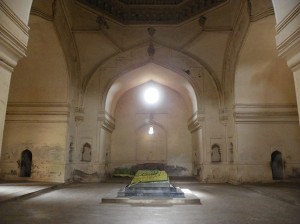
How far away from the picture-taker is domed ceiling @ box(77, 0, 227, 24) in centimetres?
1033

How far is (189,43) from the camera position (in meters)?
10.6

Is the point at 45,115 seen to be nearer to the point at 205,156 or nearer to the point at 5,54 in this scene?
the point at 205,156

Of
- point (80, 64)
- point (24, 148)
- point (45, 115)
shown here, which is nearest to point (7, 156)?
point (24, 148)

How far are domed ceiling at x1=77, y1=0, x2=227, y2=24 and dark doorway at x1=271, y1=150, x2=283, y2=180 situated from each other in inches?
223

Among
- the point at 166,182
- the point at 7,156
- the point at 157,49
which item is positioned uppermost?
the point at 157,49

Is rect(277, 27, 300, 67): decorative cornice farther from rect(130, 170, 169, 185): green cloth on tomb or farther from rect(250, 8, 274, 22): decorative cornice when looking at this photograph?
rect(250, 8, 274, 22): decorative cornice

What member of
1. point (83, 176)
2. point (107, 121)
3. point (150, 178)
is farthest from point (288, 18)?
point (83, 176)

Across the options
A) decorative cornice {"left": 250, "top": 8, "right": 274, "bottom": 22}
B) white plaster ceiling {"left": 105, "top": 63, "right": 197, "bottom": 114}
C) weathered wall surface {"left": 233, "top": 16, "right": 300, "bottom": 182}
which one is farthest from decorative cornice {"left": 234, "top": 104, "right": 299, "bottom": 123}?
decorative cornice {"left": 250, "top": 8, "right": 274, "bottom": 22}

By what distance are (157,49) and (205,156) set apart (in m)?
4.37

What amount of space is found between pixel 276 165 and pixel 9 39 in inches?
361

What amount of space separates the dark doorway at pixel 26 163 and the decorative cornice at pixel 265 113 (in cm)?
727

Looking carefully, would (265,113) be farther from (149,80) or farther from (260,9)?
(149,80)

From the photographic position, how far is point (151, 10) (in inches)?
418

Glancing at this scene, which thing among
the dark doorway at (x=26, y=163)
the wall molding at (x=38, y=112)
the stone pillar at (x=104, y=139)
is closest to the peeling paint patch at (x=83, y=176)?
the stone pillar at (x=104, y=139)
